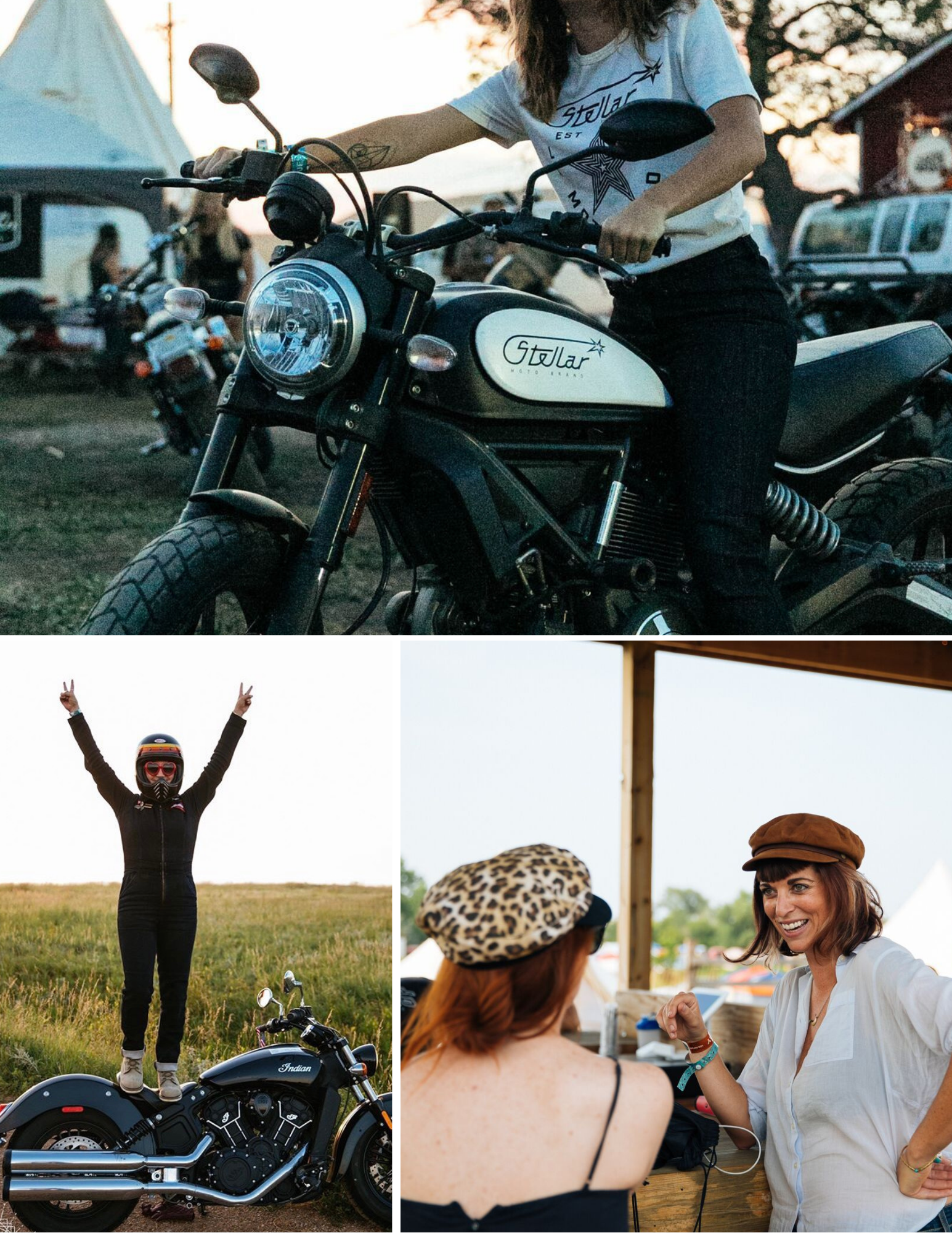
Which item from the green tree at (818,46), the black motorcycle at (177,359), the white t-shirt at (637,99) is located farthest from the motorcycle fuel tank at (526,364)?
the green tree at (818,46)

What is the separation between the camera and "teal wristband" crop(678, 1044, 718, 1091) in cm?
246

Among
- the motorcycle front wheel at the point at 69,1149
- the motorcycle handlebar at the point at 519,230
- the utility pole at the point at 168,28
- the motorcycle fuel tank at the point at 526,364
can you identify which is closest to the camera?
the motorcycle handlebar at the point at 519,230

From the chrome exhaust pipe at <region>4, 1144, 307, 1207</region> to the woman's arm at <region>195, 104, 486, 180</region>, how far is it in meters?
2.03

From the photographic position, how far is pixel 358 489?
2.32m

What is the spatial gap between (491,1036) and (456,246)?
240 inches

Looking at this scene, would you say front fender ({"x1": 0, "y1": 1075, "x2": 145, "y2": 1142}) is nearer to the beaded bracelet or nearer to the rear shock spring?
the beaded bracelet

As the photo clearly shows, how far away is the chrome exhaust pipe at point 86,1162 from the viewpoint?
263 centimetres

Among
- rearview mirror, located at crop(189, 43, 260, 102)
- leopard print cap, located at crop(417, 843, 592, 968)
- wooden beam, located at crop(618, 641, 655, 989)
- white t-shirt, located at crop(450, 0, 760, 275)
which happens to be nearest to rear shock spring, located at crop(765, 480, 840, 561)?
wooden beam, located at crop(618, 641, 655, 989)

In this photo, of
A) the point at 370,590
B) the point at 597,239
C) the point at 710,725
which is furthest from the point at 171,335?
the point at 597,239

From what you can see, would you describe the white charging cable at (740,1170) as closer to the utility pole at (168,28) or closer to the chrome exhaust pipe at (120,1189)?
the chrome exhaust pipe at (120,1189)

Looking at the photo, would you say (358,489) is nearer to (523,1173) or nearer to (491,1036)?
(491,1036)

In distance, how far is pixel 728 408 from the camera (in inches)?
101

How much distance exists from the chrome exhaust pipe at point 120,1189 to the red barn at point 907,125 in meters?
7.58

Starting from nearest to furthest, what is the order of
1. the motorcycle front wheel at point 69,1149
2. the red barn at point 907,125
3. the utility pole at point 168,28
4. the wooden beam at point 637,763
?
1. the motorcycle front wheel at point 69,1149
2. the wooden beam at point 637,763
3. the utility pole at point 168,28
4. the red barn at point 907,125
